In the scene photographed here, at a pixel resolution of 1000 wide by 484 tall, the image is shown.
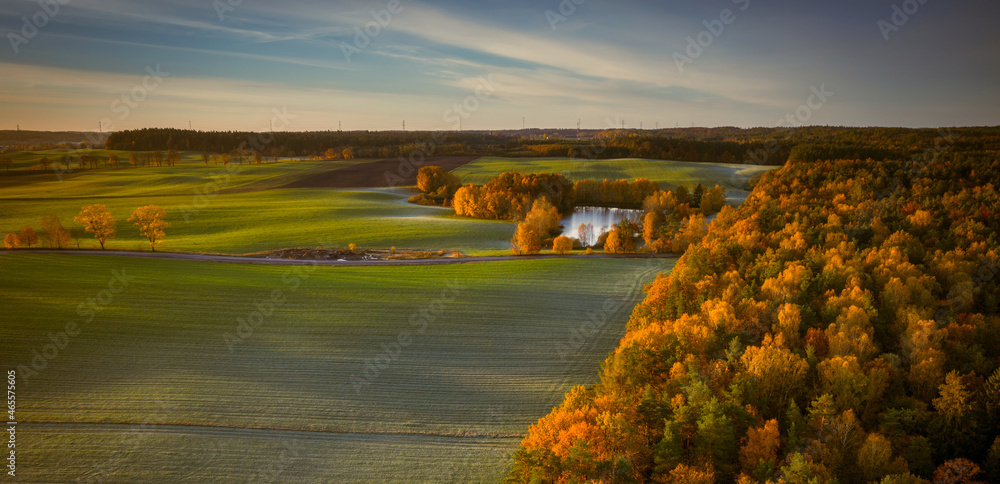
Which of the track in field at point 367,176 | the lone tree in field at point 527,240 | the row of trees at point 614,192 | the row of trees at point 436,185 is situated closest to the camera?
the lone tree in field at point 527,240

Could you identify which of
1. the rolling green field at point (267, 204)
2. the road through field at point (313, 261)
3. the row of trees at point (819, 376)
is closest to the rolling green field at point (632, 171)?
the rolling green field at point (267, 204)

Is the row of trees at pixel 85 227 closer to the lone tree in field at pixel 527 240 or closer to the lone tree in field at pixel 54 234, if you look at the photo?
the lone tree in field at pixel 54 234

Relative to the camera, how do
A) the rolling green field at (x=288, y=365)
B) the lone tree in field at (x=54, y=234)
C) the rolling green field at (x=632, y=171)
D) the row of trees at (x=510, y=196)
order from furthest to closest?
the rolling green field at (x=632, y=171) → the row of trees at (x=510, y=196) → the lone tree in field at (x=54, y=234) → the rolling green field at (x=288, y=365)

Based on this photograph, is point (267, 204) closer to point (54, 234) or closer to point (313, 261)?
point (54, 234)

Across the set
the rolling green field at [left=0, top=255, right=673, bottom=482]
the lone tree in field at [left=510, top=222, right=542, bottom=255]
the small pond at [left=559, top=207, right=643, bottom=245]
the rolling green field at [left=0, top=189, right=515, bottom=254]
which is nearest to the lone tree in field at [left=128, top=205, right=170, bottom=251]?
the rolling green field at [left=0, top=189, right=515, bottom=254]

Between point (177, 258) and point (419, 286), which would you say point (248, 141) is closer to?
point (177, 258)

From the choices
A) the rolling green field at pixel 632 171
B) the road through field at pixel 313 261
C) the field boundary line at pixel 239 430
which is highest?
the rolling green field at pixel 632 171

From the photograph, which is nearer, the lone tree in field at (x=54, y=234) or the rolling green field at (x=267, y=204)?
the lone tree in field at (x=54, y=234)
